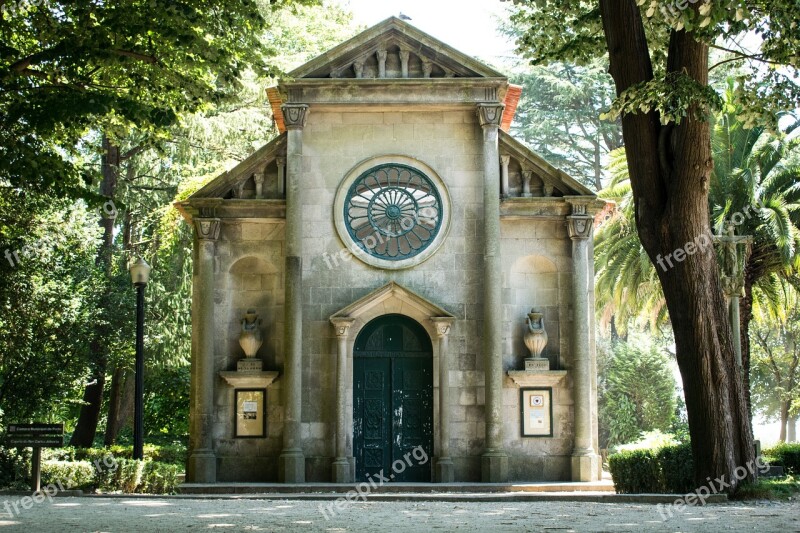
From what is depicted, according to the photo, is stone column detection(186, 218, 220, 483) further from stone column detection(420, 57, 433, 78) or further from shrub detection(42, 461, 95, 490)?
stone column detection(420, 57, 433, 78)

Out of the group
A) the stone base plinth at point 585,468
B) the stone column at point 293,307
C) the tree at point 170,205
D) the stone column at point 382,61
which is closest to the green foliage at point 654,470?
the stone base plinth at point 585,468

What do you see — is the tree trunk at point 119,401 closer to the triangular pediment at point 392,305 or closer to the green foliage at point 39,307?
the green foliage at point 39,307

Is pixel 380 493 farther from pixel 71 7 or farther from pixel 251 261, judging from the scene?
pixel 71 7

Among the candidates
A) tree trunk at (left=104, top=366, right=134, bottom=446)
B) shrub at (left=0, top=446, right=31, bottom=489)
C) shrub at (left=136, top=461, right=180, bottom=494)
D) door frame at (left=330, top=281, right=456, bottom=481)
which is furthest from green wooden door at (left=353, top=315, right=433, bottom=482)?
tree trunk at (left=104, top=366, right=134, bottom=446)

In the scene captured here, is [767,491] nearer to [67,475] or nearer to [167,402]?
[67,475]

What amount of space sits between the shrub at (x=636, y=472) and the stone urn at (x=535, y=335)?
138 inches

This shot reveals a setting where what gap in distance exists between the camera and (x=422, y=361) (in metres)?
23.7

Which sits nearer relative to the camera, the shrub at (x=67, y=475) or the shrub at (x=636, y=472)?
the shrub at (x=636, y=472)

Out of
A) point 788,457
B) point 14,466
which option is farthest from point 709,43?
point 14,466

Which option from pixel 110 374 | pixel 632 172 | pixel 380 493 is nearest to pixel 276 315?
pixel 380 493

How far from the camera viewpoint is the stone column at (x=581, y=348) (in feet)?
75.6

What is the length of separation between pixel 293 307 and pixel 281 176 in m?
3.08

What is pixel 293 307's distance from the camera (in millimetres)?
23141

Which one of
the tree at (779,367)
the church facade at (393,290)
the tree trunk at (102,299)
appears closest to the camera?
the church facade at (393,290)
